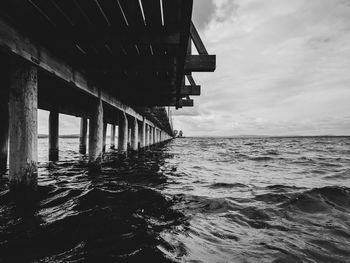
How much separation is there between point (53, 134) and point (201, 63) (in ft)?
28.5

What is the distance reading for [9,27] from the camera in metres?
3.38

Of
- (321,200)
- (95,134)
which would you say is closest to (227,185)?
(321,200)

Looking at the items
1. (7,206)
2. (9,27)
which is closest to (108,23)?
(9,27)

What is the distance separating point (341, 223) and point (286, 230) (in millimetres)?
963

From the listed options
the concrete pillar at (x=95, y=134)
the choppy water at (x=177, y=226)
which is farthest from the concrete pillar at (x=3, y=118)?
the choppy water at (x=177, y=226)

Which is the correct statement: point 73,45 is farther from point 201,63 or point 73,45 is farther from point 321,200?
point 321,200

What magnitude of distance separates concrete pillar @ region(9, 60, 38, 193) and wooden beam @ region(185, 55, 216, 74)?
10.2ft

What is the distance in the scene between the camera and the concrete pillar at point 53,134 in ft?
34.2

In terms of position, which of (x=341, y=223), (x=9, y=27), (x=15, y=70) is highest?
(x=9, y=27)

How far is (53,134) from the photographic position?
35.2 ft

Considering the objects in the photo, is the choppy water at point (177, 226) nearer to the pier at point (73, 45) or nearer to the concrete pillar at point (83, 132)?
the pier at point (73, 45)

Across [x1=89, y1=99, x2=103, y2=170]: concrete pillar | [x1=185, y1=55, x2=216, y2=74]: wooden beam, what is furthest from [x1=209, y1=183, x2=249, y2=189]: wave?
[x1=89, y1=99, x2=103, y2=170]: concrete pillar

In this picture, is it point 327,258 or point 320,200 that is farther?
point 320,200

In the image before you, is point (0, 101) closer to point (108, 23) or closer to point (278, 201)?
point (108, 23)
